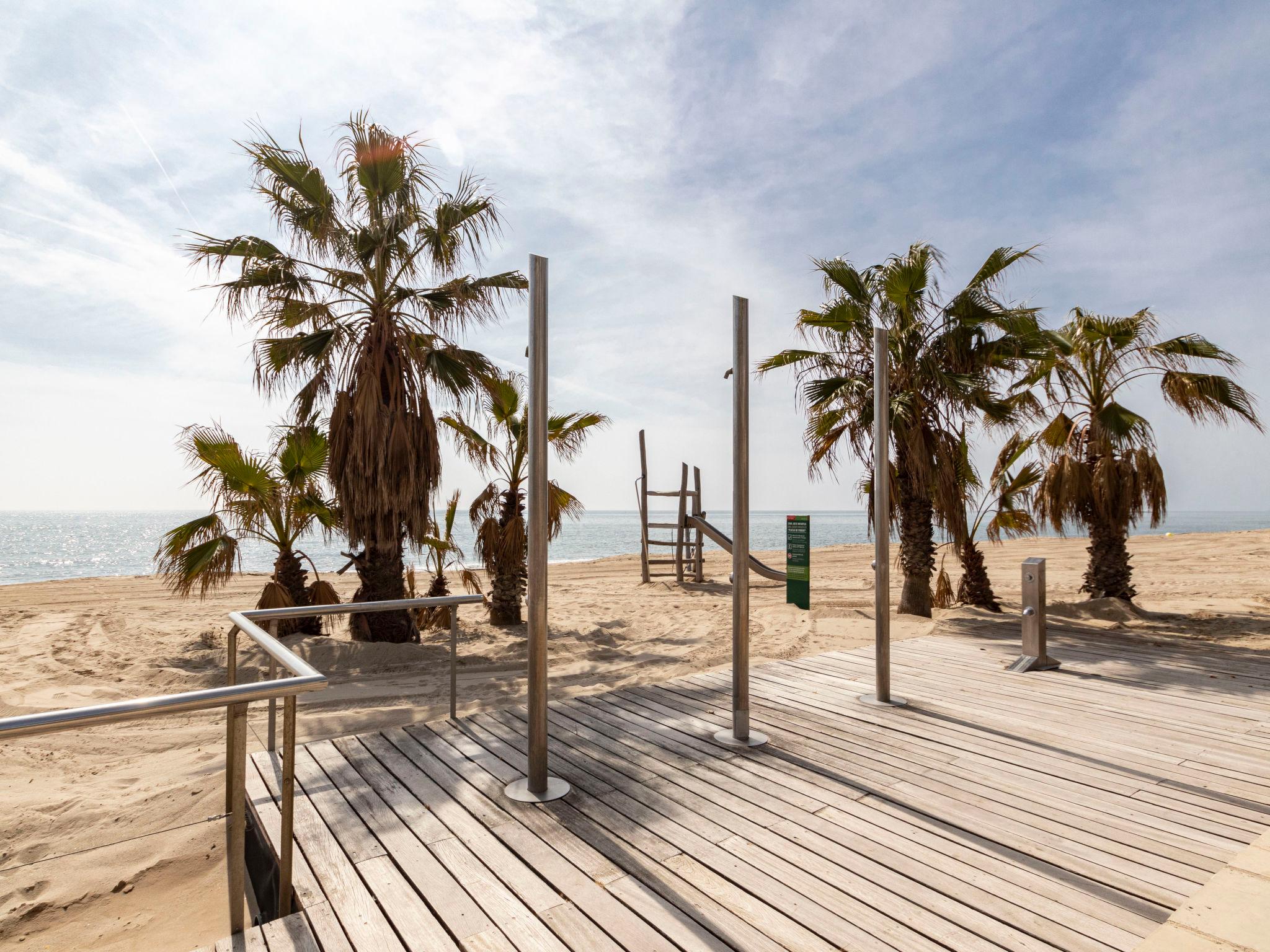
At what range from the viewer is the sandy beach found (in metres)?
3.08

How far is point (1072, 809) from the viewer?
2.89 meters

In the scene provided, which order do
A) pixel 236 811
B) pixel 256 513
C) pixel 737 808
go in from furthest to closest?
1. pixel 256 513
2. pixel 737 808
3. pixel 236 811

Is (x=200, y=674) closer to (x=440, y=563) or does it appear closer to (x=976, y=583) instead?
(x=440, y=563)

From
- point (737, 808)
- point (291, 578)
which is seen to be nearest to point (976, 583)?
point (737, 808)

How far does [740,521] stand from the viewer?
12.2 ft

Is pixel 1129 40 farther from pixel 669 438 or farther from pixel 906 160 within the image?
pixel 669 438

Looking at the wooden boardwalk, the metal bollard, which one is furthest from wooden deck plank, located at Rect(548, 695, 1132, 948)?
the metal bollard

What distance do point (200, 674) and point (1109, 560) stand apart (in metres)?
12.5

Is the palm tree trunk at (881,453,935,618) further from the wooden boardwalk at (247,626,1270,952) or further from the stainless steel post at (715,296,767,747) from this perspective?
the stainless steel post at (715,296,767,747)

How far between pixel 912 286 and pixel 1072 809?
7.19 meters

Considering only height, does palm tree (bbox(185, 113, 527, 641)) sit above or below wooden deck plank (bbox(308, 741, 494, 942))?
above

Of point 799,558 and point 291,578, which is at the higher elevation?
point 799,558

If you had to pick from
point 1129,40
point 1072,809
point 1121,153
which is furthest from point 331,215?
point 1121,153

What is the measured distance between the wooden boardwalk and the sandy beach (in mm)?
686
